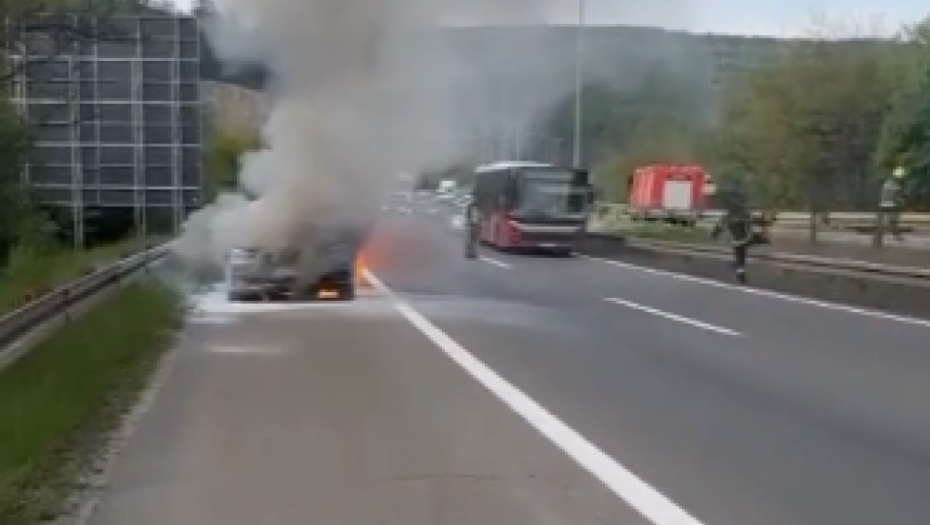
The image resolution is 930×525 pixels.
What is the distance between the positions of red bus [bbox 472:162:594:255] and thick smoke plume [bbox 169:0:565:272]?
17.2 meters

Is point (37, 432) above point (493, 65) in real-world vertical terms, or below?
below

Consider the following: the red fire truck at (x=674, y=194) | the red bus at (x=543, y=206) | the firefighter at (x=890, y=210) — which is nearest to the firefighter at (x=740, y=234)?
the firefighter at (x=890, y=210)

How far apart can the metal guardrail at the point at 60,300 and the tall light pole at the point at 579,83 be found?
7.66 meters

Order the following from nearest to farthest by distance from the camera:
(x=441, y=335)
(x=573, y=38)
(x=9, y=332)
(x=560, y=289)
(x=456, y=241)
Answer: (x=9, y=332)
(x=441, y=335)
(x=560, y=289)
(x=573, y=38)
(x=456, y=241)

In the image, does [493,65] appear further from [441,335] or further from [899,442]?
[899,442]

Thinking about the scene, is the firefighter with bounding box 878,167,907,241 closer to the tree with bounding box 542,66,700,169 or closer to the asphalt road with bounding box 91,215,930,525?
the tree with bounding box 542,66,700,169

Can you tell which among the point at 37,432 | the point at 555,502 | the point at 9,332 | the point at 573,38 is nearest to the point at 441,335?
the point at 9,332

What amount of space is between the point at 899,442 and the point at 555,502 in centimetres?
309

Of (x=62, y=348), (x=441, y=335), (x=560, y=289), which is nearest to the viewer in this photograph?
(x=62, y=348)

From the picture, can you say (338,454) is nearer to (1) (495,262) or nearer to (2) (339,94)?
(2) (339,94)

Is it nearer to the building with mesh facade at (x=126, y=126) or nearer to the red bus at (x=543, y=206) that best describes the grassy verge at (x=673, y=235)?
the red bus at (x=543, y=206)

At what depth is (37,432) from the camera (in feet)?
32.0

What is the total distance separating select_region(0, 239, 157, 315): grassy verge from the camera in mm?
15805

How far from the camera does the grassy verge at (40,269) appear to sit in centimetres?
1580
